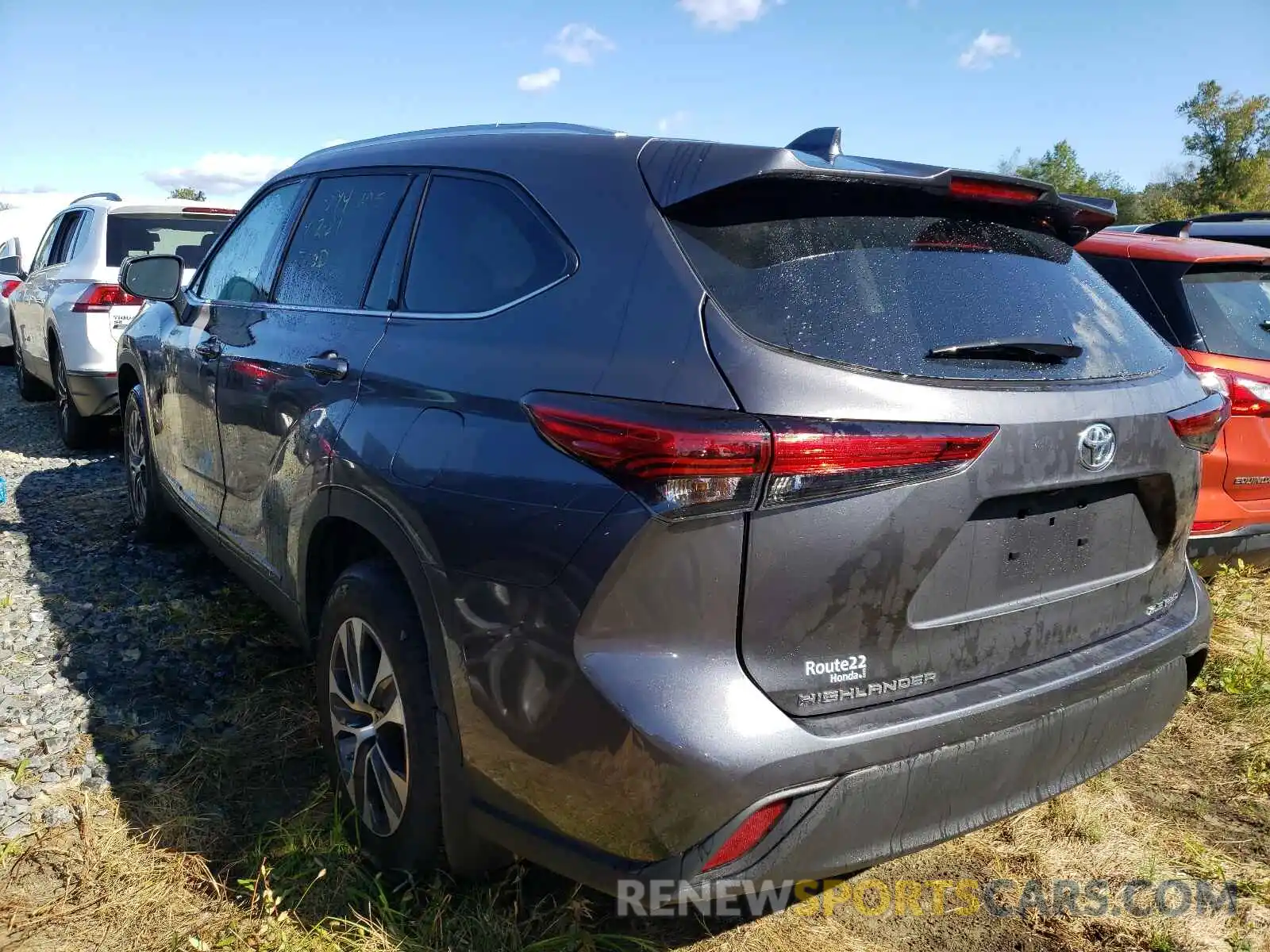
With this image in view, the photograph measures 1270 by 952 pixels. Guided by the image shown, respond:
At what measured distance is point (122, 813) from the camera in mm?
2760

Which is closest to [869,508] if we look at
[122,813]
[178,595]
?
[122,813]

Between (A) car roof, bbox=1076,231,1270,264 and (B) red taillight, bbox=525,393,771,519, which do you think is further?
(A) car roof, bbox=1076,231,1270,264

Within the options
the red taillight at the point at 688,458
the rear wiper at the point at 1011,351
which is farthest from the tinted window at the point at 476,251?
the rear wiper at the point at 1011,351

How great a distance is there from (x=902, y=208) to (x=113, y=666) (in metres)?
3.12

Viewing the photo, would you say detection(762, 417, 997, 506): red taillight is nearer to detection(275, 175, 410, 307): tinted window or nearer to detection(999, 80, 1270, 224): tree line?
detection(275, 175, 410, 307): tinted window

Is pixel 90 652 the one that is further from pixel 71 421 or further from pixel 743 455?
pixel 71 421

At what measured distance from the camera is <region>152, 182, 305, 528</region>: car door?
11.4 feet

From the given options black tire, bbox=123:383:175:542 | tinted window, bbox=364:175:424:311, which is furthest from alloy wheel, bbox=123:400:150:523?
tinted window, bbox=364:175:424:311

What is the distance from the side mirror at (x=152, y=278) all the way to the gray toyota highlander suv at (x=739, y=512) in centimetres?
208

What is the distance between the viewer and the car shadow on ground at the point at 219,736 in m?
2.37

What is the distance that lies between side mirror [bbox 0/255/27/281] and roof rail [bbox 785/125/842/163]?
8926 millimetres

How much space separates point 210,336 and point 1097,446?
3.01m

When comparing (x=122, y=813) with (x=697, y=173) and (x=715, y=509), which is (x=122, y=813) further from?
(x=697, y=173)

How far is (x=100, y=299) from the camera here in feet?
22.0
